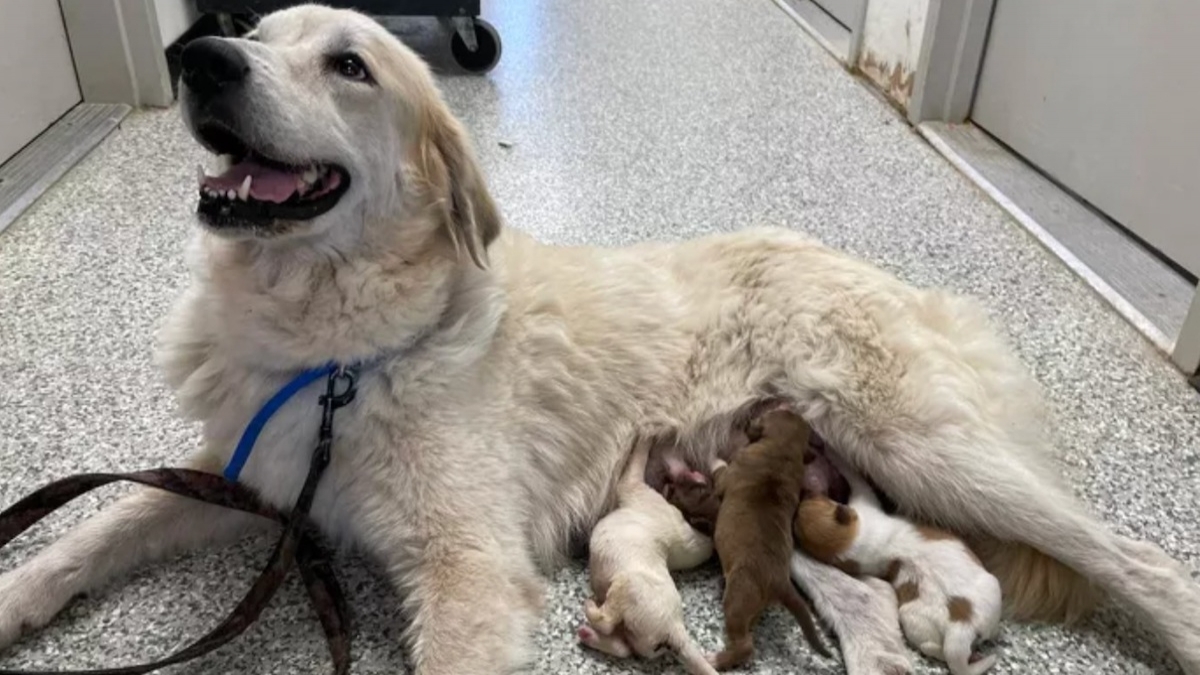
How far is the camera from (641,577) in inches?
54.4

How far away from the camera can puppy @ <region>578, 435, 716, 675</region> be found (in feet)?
4.42

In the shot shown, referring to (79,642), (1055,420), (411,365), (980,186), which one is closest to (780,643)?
(411,365)

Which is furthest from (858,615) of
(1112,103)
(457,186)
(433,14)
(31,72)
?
(433,14)

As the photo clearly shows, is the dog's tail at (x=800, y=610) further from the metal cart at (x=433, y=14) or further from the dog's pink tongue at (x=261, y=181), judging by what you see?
the metal cart at (x=433, y=14)

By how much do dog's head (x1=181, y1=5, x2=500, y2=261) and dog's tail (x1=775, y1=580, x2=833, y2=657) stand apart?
2.06 ft

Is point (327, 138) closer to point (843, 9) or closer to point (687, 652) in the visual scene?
point (687, 652)

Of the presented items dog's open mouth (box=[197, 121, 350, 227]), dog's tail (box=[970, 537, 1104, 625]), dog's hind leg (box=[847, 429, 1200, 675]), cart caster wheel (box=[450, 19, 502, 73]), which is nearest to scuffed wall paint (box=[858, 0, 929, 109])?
cart caster wheel (box=[450, 19, 502, 73])

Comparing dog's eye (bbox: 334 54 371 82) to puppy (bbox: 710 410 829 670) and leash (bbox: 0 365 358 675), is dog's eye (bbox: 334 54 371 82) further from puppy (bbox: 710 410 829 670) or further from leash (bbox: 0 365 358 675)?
puppy (bbox: 710 410 829 670)

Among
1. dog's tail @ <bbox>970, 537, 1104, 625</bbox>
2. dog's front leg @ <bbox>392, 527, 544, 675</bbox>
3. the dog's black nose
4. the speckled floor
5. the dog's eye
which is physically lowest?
the speckled floor

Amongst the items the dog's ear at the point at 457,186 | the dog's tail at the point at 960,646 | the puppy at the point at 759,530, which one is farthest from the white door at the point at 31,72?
the dog's tail at the point at 960,646

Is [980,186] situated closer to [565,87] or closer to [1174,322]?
[1174,322]

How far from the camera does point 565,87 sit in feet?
12.9

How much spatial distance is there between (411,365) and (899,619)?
777mm

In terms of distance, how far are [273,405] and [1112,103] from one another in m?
2.40
